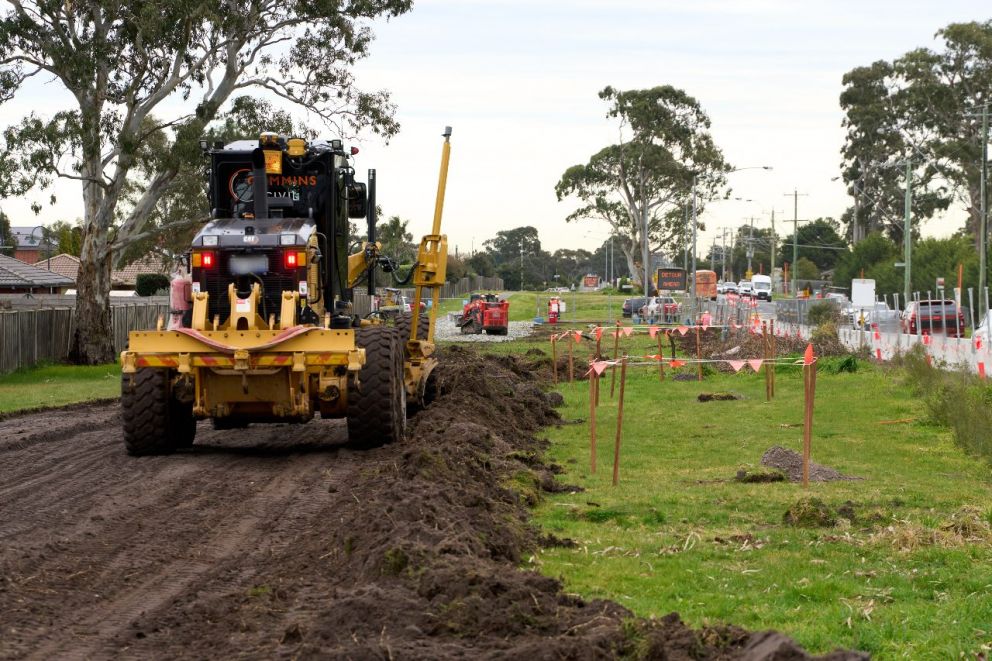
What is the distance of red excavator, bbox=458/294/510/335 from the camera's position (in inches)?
2179

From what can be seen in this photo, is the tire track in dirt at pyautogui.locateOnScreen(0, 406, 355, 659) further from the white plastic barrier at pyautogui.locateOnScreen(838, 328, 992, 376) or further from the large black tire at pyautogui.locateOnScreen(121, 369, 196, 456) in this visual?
the white plastic barrier at pyautogui.locateOnScreen(838, 328, 992, 376)

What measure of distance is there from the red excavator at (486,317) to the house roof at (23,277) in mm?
19756

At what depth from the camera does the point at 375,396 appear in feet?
48.1

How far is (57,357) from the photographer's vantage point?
36250mm

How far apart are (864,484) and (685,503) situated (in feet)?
8.53

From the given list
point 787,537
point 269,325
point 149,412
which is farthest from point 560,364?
point 787,537

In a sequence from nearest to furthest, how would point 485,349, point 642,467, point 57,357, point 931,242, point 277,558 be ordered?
point 277,558 → point 642,467 → point 57,357 → point 485,349 → point 931,242

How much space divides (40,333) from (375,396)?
23.4m

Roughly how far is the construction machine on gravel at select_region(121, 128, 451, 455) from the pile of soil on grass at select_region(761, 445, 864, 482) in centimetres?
454

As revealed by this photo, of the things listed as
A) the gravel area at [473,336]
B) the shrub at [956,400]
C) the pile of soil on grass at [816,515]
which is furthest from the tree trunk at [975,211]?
the pile of soil on grass at [816,515]

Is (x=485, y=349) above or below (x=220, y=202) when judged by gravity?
below

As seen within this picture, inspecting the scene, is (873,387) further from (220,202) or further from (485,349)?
(485,349)

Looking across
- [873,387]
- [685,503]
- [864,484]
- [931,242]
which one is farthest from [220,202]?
[931,242]

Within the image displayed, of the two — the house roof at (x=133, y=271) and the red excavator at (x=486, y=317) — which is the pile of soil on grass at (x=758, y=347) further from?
the house roof at (x=133, y=271)
